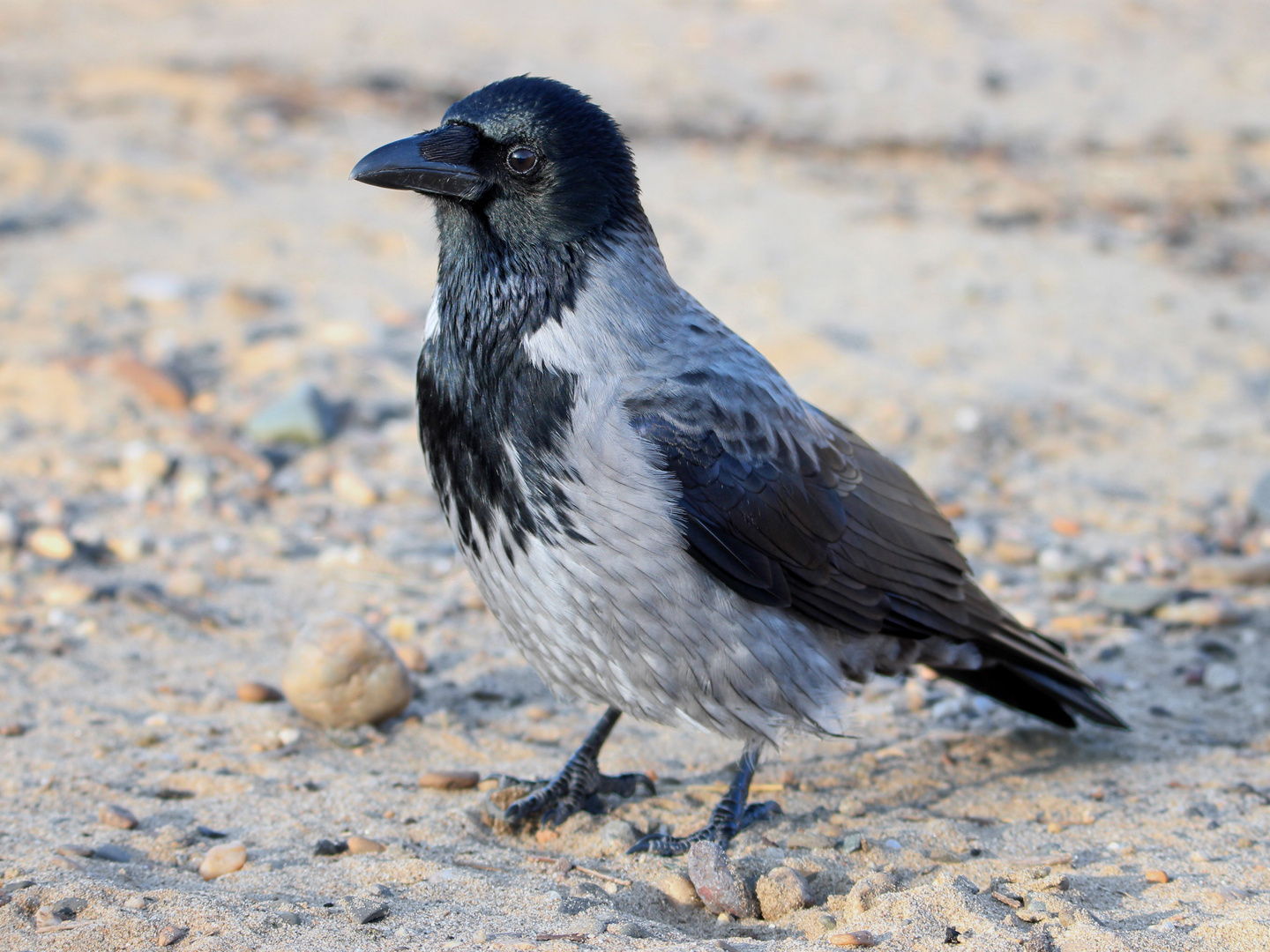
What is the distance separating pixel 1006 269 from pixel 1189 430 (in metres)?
2.17

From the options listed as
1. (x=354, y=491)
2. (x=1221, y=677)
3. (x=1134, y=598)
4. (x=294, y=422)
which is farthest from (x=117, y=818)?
(x=1134, y=598)

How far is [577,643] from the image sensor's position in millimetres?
3471

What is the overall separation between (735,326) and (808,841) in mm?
4267

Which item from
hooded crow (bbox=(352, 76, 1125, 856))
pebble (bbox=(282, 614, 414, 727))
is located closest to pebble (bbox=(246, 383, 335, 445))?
pebble (bbox=(282, 614, 414, 727))

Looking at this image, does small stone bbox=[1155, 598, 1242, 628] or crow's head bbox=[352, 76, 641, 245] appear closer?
crow's head bbox=[352, 76, 641, 245]

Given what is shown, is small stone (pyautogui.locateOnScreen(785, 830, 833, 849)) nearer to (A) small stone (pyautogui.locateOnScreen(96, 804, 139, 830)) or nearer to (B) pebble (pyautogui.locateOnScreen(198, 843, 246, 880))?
(B) pebble (pyautogui.locateOnScreen(198, 843, 246, 880))

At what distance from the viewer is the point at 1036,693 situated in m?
4.25

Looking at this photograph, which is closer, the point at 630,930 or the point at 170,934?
the point at 170,934

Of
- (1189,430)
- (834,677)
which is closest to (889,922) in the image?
(834,677)

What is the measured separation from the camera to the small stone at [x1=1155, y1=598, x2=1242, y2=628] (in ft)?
16.5

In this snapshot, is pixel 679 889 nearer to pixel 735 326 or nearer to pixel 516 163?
pixel 516 163

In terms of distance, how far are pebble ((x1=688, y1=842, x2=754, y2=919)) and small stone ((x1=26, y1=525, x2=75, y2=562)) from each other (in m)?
3.12

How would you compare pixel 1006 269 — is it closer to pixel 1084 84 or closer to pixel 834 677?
pixel 1084 84

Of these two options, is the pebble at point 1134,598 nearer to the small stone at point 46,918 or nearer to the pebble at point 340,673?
the pebble at point 340,673
